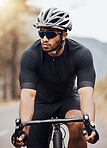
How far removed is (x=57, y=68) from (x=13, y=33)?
862 inches

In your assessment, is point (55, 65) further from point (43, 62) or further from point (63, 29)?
point (63, 29)

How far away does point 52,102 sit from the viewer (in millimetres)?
4004

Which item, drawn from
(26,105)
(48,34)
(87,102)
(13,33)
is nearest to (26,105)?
(26,105)

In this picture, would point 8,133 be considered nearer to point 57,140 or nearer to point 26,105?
point 26,105

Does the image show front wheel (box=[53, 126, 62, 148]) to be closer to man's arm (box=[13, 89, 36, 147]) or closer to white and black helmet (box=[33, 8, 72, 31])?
man's arm (box=[13, 89, 36, 147])

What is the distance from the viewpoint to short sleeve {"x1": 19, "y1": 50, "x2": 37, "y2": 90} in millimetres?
3559

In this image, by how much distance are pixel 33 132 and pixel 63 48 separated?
3.41 ft

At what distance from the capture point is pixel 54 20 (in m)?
3.51

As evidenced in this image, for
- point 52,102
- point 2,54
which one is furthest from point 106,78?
point 52,102

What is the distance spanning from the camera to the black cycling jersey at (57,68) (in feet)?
11.7

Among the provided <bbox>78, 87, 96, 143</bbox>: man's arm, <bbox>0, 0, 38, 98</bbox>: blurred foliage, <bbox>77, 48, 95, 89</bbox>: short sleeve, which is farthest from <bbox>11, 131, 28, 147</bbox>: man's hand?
<bbox>0, 0, 38, 98</bbox>: blurred foliage

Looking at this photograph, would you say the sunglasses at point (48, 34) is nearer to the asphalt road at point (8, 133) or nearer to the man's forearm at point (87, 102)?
the man's forearm at point (87, 102)

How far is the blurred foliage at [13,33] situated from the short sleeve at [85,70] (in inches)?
803

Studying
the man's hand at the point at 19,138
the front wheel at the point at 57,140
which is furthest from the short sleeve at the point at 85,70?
the man's hand at the point at 19,138
